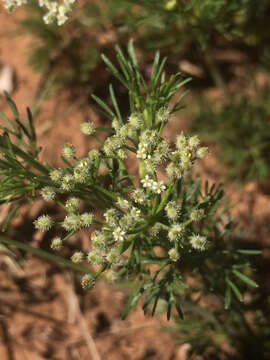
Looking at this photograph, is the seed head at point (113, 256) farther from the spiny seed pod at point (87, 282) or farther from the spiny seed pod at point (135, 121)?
the spiny seed pod at point (135, 121)

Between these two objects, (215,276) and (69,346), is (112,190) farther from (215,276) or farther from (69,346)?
(69,346)

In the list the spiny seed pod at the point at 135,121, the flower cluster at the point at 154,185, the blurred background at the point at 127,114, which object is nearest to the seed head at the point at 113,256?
the flower cluster at the point at 154,185

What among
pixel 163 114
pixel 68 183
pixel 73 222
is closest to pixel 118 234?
pixel 73 222

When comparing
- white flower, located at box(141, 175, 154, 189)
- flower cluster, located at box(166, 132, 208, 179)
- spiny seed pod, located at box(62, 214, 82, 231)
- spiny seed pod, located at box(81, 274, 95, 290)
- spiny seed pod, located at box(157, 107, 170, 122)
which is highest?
spiny seed pod, located at box(157, 107, 170, 122)

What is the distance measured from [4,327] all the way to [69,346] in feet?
2.02

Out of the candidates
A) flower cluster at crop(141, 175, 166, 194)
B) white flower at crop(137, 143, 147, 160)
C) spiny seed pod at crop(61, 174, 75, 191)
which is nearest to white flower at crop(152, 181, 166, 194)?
flower cluster at crop(141, 175, 166, 194)

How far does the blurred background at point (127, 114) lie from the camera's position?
363 cm

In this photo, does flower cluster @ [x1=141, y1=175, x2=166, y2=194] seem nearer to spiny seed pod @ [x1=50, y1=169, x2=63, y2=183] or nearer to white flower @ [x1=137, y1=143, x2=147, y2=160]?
white flower @ [x1=137, y1=143, x2=147, y2=160]

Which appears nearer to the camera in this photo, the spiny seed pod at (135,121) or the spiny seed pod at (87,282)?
the spiny seed pod at (87,282)

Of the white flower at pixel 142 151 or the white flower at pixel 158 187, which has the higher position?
the white flower at pixel 142 151

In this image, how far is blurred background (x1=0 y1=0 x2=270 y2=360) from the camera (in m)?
3.63

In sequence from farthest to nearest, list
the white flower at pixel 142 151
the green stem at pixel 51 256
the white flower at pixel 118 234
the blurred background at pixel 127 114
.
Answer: the blurred background at pixel 127 114
the green stem at pixel 51 256
the white flower at pixel 142 151
the white flower at pixel 118 234

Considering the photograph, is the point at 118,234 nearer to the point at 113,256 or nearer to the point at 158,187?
the point at 113,256

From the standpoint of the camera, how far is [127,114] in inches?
194
